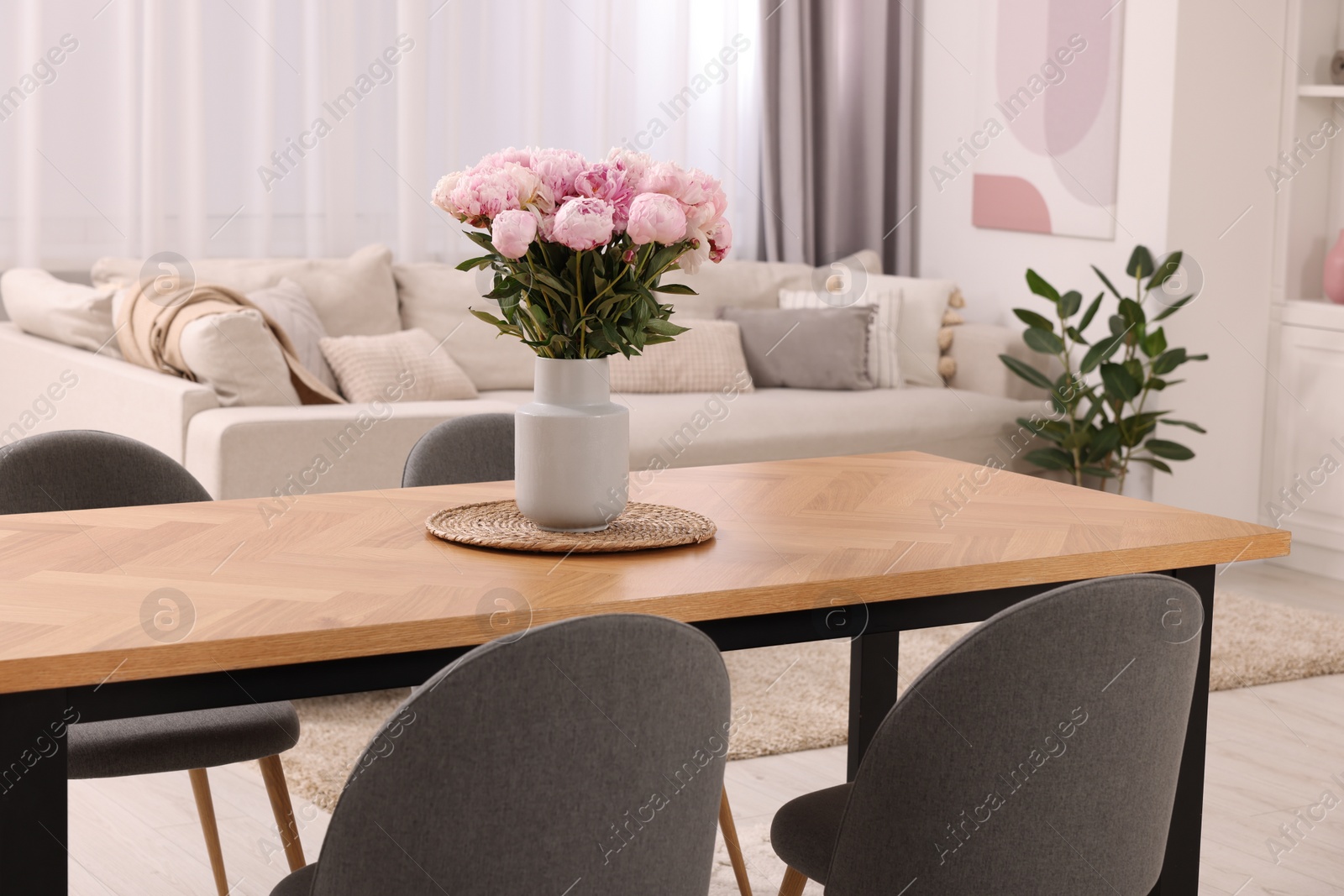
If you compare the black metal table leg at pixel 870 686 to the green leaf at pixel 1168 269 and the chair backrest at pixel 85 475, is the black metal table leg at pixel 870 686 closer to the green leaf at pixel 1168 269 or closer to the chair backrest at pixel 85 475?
the chair backrest at pixel 85 475

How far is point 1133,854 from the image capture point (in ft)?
5.25

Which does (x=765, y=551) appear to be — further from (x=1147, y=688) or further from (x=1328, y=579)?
(x=1328, y=579)

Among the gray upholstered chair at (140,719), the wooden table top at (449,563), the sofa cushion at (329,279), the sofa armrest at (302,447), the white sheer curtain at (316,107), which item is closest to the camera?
the wooden table top at (449,563)

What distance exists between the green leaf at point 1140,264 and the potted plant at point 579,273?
130 inches

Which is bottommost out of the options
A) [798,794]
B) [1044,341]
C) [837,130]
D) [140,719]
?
[798,794]

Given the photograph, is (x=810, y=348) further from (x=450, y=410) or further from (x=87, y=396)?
(x=87, y=396)

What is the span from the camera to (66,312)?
412 centimetres

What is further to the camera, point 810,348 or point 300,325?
point 810,348

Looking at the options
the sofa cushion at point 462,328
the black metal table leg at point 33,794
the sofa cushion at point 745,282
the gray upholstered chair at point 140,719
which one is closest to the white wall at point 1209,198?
the sofa cushion at point 745,282

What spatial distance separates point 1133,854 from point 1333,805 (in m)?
1.69

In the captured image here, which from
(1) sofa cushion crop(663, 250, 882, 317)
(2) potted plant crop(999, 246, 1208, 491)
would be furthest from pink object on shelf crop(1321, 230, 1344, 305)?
(1) sofa cushion crop(663, 250, 882, 317)

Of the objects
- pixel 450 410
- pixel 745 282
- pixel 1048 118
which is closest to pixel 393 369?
pixel 450 410

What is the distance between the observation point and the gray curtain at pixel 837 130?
5.87 metres

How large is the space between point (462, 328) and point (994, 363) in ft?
5.90
